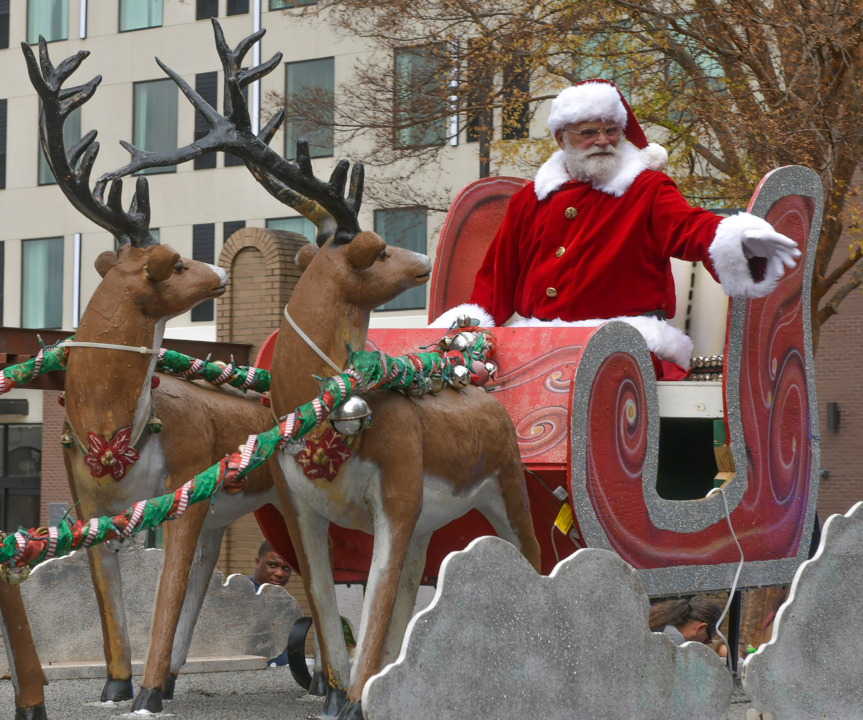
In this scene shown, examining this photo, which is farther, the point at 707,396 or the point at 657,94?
the point at 657,94

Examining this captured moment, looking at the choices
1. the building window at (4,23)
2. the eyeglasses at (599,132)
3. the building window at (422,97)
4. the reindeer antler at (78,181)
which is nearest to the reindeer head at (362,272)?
the reindeer antler at (78,181)

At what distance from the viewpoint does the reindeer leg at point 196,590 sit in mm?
6219

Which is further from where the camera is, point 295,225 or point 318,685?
point 295,225

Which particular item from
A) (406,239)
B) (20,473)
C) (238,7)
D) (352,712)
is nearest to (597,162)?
(352,712)

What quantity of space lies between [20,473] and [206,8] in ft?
29.1

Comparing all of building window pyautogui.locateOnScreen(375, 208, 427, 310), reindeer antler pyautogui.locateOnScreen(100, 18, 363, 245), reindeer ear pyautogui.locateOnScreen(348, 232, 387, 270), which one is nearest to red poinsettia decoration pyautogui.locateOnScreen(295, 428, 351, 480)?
reindeer ear pyautogui.locateOnScreen(348, 232, 387, 270)

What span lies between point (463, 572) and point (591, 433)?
3.73ft

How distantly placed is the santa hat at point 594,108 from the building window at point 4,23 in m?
20.8

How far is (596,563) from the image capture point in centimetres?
473

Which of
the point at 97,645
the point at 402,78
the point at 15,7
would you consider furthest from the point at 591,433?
the point at 15,7

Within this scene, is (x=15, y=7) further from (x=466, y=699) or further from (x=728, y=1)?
(x=466, y=699)

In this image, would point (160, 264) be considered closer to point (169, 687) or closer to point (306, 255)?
point (306, 255)

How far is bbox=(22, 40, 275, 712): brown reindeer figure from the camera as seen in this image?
5288mm

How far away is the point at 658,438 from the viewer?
223 inches
